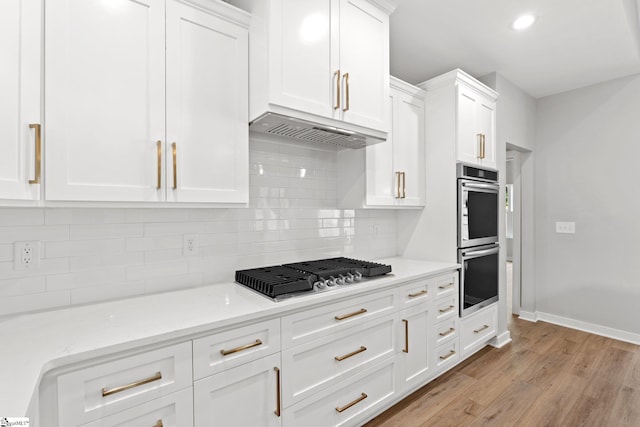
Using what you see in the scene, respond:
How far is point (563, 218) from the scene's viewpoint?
3803 millimetres

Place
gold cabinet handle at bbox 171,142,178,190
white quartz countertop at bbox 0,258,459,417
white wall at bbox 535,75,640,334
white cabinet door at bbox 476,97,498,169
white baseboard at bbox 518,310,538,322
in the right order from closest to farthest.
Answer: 1. white quartz countertop at bbox 0,258,459,417
2. gold cabinet handle at bbox 171,142,178,190
3. white cabinet door at bbox 476,97,498,169
4. white wall at bbox 535,75,640,334
5. white baseboard at bbox 518,310,538,322

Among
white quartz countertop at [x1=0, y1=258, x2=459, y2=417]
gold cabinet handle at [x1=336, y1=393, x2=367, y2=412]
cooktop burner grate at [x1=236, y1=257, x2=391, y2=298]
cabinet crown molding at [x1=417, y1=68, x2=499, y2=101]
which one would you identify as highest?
cabinet crown molding at [x1=417, y1=68, x2=499, y2=101]

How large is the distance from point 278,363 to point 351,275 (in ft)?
2.21

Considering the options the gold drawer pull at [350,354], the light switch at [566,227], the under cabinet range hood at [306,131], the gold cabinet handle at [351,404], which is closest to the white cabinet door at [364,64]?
the under cabinet range hood at [306,131]

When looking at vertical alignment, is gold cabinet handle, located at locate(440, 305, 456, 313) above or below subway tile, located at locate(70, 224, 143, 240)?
below

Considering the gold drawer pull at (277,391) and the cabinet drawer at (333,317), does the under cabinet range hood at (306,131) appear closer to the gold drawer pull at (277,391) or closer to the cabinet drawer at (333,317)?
the cabinet drawer at (333,317)

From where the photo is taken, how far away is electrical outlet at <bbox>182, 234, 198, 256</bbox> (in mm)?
1837

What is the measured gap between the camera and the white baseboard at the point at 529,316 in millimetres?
3998

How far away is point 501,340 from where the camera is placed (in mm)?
3266

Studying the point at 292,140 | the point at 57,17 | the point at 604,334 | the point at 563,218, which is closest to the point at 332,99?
the point at 292,140

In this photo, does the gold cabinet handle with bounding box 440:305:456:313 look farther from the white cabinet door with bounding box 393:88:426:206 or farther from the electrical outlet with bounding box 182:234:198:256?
the electrical outlet with bounding box 182:234:198:256

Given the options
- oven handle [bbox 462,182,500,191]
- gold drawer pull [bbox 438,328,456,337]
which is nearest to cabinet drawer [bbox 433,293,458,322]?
gold drawer pull [bbox 438,328,456,337]

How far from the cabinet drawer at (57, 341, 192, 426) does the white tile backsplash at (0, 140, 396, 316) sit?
610 mm

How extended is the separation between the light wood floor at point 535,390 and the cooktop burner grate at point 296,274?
1.00 meters
